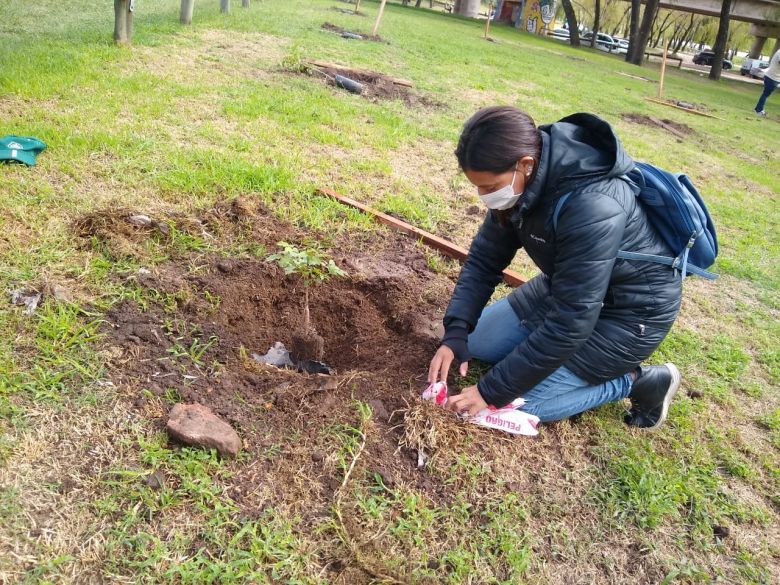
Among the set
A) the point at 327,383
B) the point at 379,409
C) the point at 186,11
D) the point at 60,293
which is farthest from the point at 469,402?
the point at 186,11

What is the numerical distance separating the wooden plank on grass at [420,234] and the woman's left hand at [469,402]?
4.82 feet

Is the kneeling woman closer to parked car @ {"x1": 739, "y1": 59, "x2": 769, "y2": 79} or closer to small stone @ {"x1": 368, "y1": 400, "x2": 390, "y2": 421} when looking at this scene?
small stone @ {"x1": 368, "y1": 400, "x2": 390, "y2": 421}

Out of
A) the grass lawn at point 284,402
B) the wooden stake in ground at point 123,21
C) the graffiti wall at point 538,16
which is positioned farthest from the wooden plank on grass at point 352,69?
the graffiti wall at point 538,16

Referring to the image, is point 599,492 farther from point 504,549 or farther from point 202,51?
point 202,51

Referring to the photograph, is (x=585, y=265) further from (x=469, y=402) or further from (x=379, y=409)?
(x=379, y=409)

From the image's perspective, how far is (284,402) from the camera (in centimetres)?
237

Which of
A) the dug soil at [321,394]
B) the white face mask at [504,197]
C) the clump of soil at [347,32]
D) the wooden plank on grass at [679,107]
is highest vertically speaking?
the clump of soil at [347,32]

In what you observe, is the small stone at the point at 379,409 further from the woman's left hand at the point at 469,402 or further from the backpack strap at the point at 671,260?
the backpack strap at the point at 671,260

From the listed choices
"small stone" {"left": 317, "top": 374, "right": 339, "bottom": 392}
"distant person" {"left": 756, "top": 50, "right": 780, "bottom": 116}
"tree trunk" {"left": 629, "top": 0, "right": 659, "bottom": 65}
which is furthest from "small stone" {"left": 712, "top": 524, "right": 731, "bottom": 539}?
"tree trunk" {"left": 629, "top": 0, "right": 659, "bottom": 65}

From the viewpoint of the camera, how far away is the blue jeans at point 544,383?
255 centimetres

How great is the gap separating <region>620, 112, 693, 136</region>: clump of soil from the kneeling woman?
8.92 m

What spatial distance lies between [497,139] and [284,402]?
1360 mm

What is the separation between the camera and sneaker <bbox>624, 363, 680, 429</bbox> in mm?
2709

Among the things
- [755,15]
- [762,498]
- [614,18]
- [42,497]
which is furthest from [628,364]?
[614,18]
